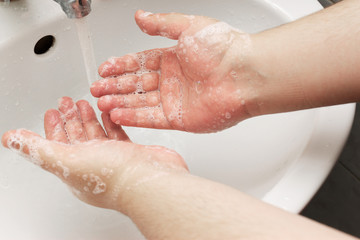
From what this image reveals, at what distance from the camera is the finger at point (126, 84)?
25.8 inches

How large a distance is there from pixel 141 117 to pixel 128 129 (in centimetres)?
19

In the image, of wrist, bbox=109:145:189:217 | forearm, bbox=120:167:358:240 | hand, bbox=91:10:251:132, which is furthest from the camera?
hand, bbox=91:10:251:132

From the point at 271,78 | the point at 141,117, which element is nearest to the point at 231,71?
the point at 271,78

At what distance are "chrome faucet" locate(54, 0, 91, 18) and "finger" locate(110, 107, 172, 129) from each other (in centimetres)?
17

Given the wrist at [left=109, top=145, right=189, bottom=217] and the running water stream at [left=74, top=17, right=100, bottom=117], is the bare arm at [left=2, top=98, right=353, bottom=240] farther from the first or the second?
the running water stream at [left=74, top=17, right=100, bottom=117]

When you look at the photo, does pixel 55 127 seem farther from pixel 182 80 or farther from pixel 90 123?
pixel 182 80

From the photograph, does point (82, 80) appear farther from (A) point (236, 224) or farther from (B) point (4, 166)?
(A) point (236, 224)

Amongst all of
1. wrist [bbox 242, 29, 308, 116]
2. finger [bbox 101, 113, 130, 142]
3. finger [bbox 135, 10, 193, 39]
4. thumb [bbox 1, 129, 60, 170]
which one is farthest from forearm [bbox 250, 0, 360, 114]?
thumb [bbox 1, 129, 60, 170]

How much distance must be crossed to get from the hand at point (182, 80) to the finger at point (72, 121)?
0.19 feet

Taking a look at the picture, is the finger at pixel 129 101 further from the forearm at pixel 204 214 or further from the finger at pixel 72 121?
the forearm at pixel 204 214

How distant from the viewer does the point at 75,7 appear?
1.88 ft

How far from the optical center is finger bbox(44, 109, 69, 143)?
63cm

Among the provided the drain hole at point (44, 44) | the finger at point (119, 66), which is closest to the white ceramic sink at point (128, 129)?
the drain hole at point (44, 44)

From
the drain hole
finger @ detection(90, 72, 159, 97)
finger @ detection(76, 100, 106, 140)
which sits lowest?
finger @ detection(76, 100, 106, 140)
